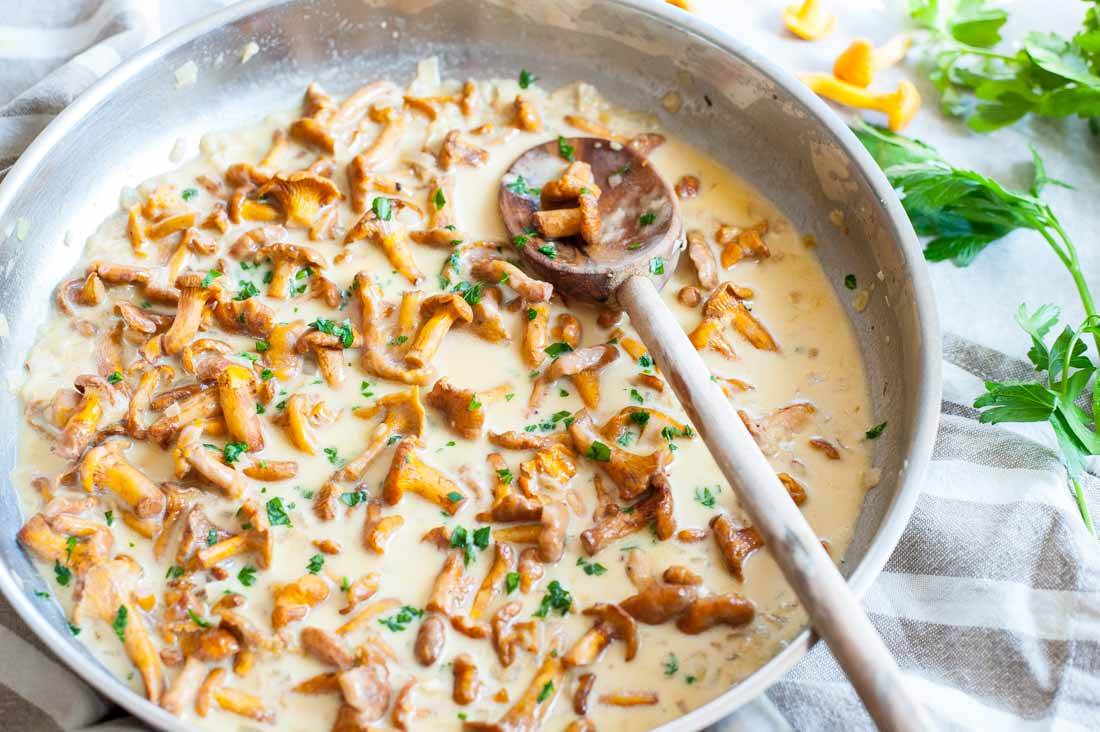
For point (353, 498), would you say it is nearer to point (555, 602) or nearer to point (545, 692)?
point (555, 602)

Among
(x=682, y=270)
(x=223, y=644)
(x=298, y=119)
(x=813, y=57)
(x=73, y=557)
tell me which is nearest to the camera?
(x=223, y=644)

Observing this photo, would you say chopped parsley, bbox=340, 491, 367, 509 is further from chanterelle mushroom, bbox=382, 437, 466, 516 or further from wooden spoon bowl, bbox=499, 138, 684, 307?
wooden spoon bowl, bbox=499, 138, 684, 307

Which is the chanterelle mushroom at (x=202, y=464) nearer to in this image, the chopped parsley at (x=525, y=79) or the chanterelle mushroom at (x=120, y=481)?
the chanterelle mushroom at (x=120, y=481)

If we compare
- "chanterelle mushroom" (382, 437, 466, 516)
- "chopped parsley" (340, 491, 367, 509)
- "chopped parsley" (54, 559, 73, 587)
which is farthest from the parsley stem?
"chopped parsley" (54, 559, 73, 587)

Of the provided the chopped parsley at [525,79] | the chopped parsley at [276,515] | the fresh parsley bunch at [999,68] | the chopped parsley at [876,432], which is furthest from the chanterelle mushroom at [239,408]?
the fresh parsley bunch at [999,68]

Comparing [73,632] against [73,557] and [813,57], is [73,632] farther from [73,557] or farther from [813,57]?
[813,57]

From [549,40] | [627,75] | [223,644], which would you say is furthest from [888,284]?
[223,644]

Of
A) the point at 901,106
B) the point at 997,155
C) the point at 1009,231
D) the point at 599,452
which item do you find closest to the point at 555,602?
the point at 599,452
